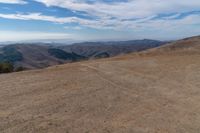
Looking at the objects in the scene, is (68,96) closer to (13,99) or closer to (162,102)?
(13,99)

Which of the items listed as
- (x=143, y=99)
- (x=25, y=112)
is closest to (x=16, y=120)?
(x=25, y=112)

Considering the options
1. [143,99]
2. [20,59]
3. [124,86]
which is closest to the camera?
[143,99]

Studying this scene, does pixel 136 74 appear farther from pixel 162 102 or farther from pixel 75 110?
pixel 75 110

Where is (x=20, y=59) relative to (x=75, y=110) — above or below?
below

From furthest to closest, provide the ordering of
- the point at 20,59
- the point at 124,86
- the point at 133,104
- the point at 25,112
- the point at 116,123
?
the point at 20,59 < the point at 124,86 < the point at 133,104 < the point at 25,112 < the point at 116,123

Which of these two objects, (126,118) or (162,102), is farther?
(162,102)

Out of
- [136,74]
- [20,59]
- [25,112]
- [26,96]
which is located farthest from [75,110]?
[20,59]
